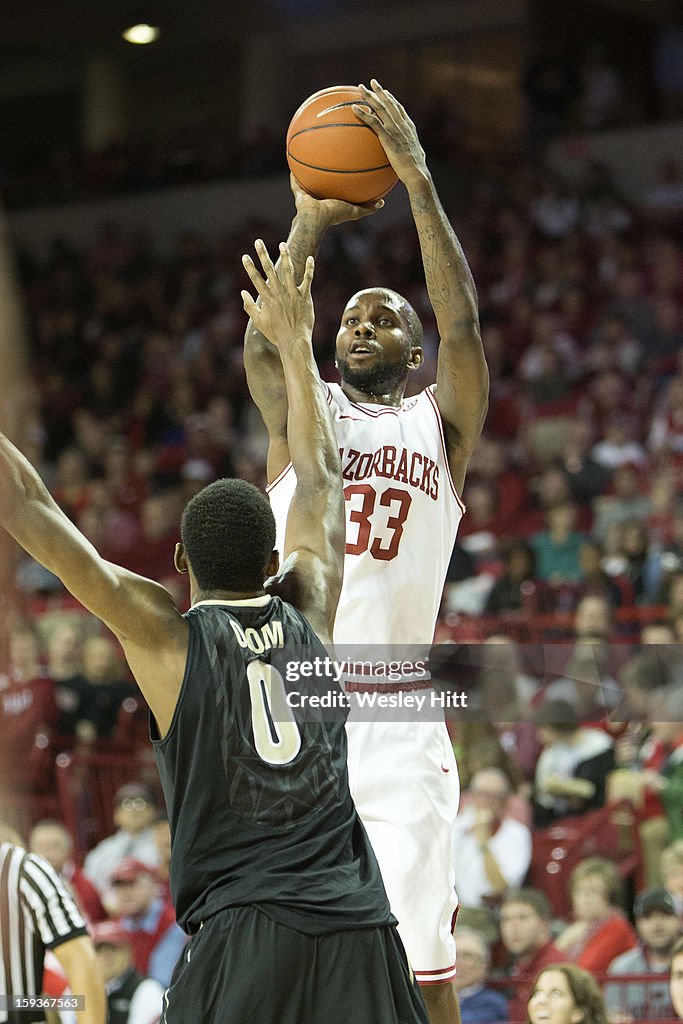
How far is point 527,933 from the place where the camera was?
639cm

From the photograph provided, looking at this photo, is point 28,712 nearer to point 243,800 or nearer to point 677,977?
point 677,977

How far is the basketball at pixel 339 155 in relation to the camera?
15.0 ft

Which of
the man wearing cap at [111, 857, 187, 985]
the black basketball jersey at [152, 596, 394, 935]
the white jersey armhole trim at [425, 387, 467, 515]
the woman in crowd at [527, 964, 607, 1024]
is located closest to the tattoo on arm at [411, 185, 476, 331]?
the white jersey armhole trim at [425, 387, 467, 515]

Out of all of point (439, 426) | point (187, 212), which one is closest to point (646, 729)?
point (439, 426)

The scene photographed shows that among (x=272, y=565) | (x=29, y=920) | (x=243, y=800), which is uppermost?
(x=272, y=565)

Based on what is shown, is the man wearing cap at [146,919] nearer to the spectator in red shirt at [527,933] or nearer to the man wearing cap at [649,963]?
the spectator in red shirt at [527,933]

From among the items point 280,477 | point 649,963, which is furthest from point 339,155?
point 649,963

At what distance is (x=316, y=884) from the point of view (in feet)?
10.2

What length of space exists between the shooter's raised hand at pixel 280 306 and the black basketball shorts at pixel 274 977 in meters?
1.51

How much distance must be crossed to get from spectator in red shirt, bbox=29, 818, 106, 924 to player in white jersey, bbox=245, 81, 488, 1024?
318 cm

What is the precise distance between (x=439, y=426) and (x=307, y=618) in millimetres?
1409

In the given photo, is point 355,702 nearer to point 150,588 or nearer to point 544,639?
point 150,588

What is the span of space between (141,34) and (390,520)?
14929mm

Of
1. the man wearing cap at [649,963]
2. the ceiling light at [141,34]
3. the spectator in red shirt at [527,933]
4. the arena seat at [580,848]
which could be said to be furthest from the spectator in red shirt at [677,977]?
the ceiling light at [141,34]
